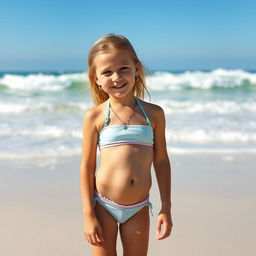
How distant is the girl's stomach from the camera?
2301mm

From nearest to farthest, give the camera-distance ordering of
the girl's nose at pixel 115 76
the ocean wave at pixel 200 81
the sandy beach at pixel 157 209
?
the girl's nose at pixel 115 76
the sandy beach at pixel 157 209
the ocean wave at pixel 200 81

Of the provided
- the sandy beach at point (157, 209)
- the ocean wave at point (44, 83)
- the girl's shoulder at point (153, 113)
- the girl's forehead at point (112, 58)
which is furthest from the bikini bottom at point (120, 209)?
the ocean wave at point (44, 83)

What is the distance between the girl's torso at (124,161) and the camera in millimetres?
2305

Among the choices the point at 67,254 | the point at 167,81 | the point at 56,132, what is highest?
the point at 167,81

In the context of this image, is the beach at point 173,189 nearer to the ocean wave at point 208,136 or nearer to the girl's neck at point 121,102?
the ocean wave at point 208,136

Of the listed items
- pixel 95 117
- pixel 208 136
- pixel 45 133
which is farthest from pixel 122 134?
pixel 45 133

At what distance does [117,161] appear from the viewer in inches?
91.2

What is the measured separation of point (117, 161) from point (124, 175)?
0.24ft

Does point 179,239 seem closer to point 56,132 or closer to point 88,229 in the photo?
point 88,229

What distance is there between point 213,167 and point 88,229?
3669 mm

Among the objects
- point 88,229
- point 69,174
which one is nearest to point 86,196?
point 88,229

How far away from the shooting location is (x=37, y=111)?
44.5ft

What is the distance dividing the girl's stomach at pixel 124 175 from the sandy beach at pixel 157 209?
1175 millimetres

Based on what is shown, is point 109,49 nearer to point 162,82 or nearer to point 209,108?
point 209,108
